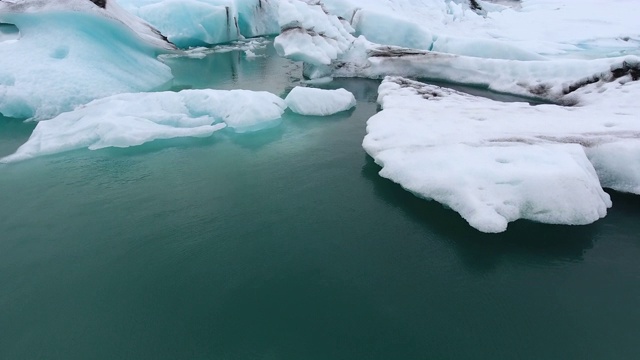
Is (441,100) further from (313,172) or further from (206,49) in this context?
(206,49)

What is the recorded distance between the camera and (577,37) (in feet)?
61.1

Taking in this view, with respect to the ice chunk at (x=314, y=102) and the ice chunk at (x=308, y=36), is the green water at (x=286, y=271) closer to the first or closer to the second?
the ice chunk at (x=314, y=102)

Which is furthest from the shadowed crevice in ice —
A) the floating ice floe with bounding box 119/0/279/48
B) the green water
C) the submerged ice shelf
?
the floating ice floe with bounding box 119/0/279/48

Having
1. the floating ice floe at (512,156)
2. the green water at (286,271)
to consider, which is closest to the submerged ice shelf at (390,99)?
the floating ice floe at (512,156)

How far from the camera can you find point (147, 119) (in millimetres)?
7816

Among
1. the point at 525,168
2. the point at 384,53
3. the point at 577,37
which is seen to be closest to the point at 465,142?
the point at 525,168

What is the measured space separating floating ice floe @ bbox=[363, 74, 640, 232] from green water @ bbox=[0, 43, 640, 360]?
13.8 inches

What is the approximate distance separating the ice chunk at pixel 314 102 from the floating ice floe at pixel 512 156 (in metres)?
1.87

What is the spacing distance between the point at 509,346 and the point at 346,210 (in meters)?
2.59

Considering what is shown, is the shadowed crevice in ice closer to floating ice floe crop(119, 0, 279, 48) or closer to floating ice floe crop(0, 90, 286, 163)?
floating ice floe crop(0, 90, 286, 163)

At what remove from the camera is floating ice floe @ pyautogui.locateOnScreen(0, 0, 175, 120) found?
8.62 m

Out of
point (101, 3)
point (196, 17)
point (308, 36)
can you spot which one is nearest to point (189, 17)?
point (196, 17)

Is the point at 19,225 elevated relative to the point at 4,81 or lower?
lower

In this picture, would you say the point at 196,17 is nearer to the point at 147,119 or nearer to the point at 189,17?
the point at 189,17
